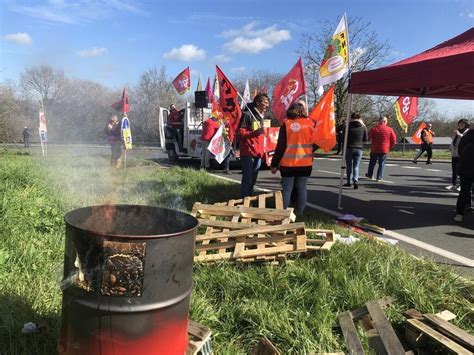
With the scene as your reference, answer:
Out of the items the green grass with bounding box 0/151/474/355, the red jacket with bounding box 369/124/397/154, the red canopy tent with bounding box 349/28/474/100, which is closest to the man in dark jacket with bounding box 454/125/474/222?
the red canopy tent with bounding box 349/28/474/100

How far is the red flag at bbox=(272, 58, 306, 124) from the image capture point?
9656mm

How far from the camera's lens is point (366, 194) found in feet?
31.4

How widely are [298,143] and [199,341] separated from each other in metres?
3.71

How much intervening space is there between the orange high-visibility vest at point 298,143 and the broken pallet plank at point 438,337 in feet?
10.3

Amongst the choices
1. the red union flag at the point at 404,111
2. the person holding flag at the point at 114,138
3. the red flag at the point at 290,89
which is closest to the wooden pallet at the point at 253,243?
the red flag at the point at 290,89

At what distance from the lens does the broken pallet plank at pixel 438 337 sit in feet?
8.99

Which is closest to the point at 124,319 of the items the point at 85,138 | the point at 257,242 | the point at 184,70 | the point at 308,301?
the point at 308,301

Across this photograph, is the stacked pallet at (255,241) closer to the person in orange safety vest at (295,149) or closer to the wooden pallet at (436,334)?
the person in orange safety vest at (295,149)

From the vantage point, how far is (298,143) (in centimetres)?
579

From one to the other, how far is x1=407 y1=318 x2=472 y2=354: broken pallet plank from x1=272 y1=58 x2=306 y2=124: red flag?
725 centimetres

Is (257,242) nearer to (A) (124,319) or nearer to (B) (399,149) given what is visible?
(A) (124,319)

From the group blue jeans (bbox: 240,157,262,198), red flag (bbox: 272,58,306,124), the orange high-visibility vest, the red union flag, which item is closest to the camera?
the orange high-visibility vest

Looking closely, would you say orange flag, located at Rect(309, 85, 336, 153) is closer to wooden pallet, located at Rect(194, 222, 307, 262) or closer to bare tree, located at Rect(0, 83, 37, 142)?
wooden pallet, located at Rect(194, 222, 307, 262)

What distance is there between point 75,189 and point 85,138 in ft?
3.39
